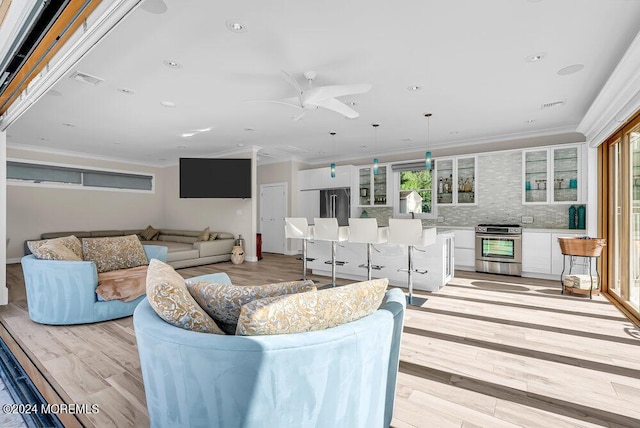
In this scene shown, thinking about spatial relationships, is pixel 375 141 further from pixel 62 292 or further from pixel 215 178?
pixel 62 292

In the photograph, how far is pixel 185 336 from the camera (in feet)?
3.71

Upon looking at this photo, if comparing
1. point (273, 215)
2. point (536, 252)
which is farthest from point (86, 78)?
point (536, 252)

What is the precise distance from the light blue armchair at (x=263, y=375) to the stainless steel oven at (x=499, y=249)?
16.5 ft

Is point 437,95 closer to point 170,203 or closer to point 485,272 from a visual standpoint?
point 485,272

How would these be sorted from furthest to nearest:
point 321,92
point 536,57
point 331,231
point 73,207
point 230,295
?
point 73,207
point 331,231
point 321,92
point 536,57
point 230,295

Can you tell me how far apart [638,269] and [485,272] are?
227 centimetres

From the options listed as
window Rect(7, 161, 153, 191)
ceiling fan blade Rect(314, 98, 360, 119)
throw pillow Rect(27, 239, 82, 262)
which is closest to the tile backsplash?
ceiling fan blade Rect(314, 98, 360, 119)

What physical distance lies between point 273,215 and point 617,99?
7.03 meters

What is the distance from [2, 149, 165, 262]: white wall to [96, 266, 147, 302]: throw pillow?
530cm

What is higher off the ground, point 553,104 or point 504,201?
point 553,104

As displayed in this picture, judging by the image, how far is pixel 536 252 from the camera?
17.1ft

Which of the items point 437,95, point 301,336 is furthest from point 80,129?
point 301,336

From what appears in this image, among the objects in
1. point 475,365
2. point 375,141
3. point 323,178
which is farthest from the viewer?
point 323,178

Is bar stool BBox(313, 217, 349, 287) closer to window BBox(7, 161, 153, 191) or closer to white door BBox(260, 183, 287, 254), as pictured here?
white door BBox(260, 183, 287, 254)
